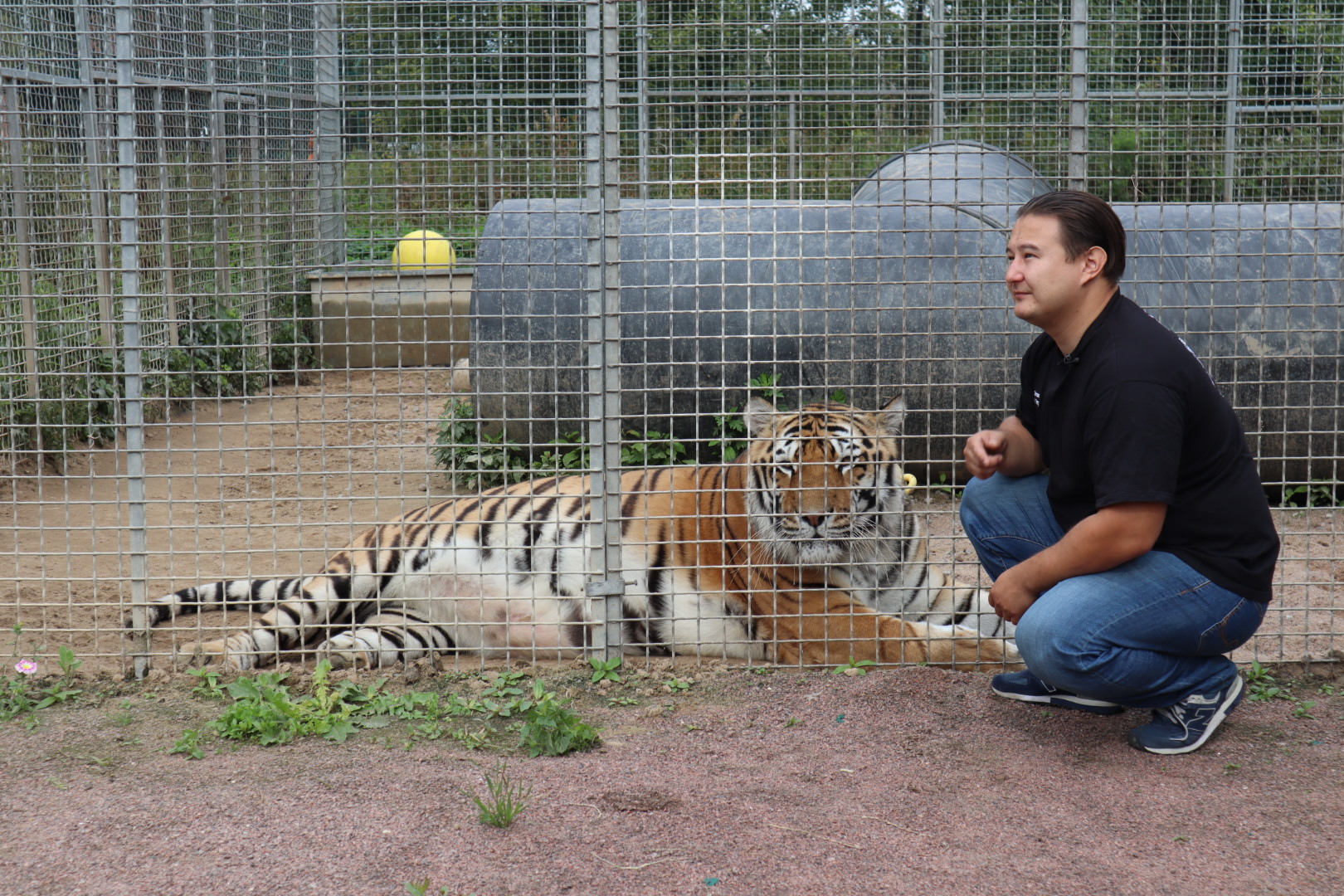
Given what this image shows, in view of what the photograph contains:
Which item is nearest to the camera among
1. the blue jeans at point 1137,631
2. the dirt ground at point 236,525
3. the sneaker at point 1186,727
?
the blue jeans at point 1137,631

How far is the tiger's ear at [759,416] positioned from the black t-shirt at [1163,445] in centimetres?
110

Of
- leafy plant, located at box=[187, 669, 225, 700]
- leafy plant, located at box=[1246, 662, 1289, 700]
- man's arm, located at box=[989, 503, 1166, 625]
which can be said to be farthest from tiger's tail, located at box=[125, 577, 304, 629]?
leafy plant, located at box=[1246, 662, 1289, 700]

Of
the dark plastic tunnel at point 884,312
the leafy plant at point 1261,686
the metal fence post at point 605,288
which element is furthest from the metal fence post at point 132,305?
the leafy plant at point 1261,686

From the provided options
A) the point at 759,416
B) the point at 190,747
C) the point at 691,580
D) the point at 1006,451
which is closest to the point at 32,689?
the point at 190,747

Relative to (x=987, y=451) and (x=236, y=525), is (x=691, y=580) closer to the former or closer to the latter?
(x=987, y=451)

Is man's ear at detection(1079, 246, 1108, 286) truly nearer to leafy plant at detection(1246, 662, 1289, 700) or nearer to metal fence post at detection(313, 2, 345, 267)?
leafy plant at detection(1246, 662, 1289, 700)

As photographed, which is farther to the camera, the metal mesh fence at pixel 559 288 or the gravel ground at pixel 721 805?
the metal mesh fence at pixel 559 288

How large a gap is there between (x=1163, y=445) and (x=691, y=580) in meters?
1.64

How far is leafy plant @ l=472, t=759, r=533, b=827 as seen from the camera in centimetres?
246

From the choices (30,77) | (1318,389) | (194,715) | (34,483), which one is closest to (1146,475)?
(194,715)

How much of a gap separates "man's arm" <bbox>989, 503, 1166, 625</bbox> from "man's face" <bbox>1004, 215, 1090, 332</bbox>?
513mm

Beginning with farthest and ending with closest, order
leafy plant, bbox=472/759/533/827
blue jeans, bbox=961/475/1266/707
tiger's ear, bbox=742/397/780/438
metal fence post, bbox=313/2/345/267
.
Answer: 1. tiger's ear, bbox=742/397/780/438
2. metal fence post, bbox=313/2/345/267
3. blue jeans, bbox=961/475/1266/707
4. leafy plant, bbox=472/759/533/827

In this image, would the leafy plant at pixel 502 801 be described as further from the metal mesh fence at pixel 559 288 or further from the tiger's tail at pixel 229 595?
the tiger's tail at pixel 229 595

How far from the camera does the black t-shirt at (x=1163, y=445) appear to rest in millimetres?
2510
